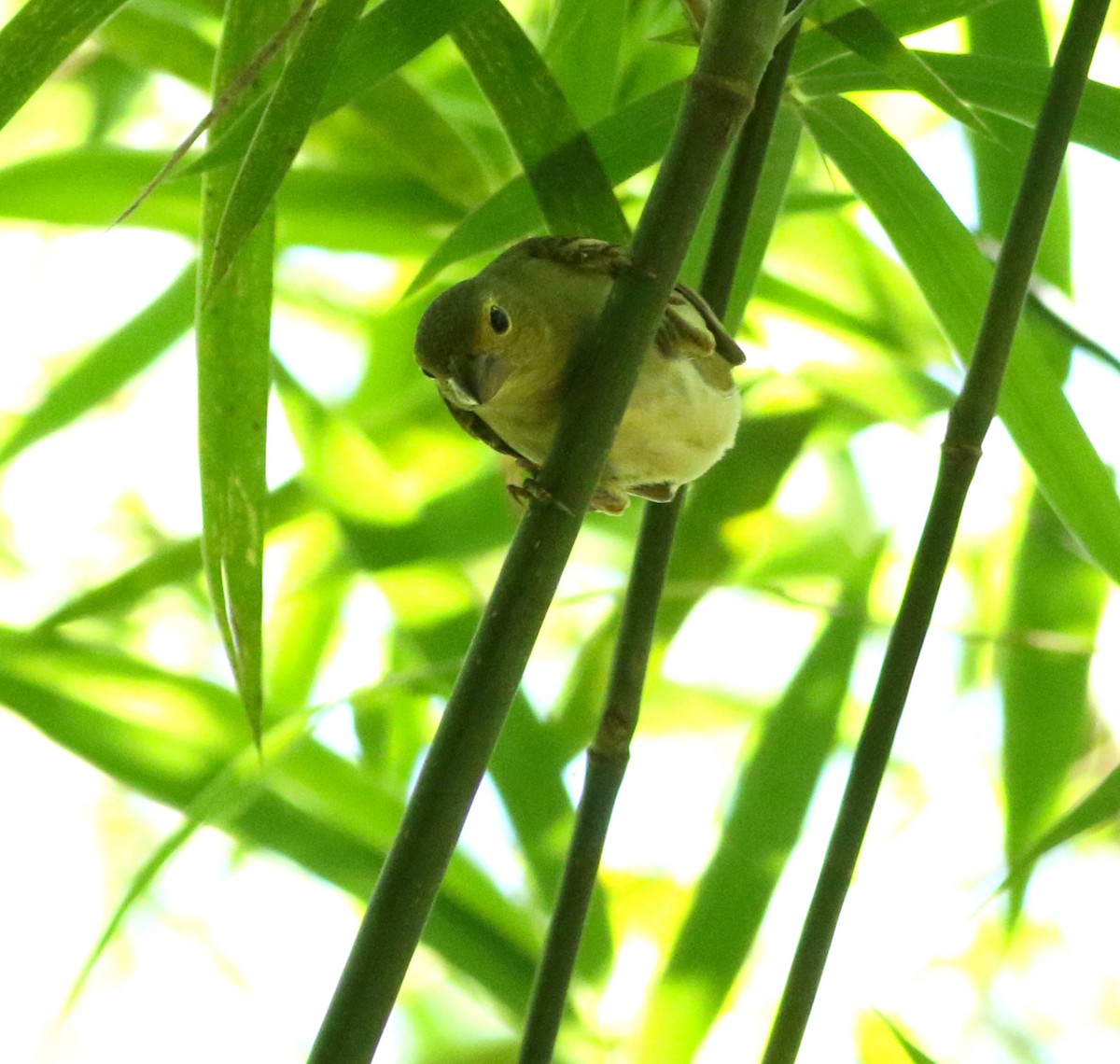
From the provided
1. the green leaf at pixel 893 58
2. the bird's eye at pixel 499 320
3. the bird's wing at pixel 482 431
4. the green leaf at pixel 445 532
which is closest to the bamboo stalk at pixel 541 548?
the green leaf at pixel 893 58

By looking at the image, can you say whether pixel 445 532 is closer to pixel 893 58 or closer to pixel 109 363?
pixel 109 363

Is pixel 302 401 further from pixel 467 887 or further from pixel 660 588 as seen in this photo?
pixel 660 588

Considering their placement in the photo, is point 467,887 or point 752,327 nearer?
point 467,887

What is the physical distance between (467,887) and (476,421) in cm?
54

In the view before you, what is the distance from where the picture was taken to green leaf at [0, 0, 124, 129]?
2.54ft

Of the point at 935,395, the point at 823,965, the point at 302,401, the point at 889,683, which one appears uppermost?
the point at 935,395

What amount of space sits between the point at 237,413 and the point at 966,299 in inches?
24.3

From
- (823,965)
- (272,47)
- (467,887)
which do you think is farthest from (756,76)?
(467,887)

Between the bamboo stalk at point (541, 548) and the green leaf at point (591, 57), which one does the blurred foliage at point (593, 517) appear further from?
the bamboo stalk at point (541, 548)

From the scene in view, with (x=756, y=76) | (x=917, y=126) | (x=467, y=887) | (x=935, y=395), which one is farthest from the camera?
(x=917, y=126)

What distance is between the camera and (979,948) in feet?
7.77

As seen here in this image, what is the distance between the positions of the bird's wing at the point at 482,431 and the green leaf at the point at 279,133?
502mm

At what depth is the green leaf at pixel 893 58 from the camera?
0.90 metres

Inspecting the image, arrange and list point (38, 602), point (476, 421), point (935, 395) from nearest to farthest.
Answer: point (476, 421) → point (935, 395) → point (38, 602)
